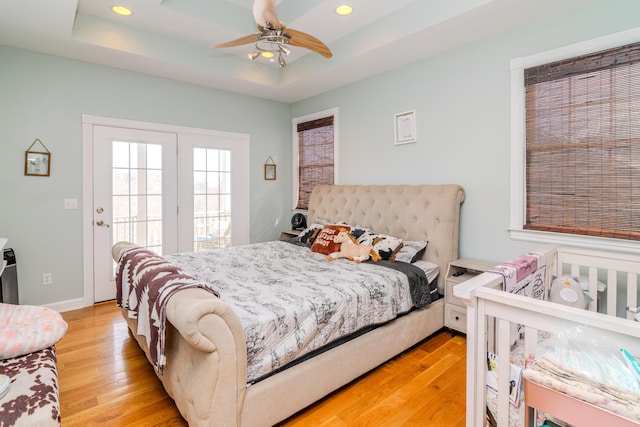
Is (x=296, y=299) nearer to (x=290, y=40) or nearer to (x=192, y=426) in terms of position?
(x=192, y=426)

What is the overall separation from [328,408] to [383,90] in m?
3.20

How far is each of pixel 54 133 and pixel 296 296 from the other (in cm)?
315

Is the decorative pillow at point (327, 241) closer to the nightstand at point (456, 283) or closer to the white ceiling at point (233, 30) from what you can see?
the nightstand at point (456, 283)

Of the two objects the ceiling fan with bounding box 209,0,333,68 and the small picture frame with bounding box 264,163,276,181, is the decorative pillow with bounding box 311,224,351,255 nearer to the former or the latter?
the ceiling fan with bounding box 209,0,333,68

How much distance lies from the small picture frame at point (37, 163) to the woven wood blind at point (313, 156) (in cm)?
300

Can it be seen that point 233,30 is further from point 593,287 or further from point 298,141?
point 593,287

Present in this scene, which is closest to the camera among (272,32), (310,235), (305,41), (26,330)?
(26,330)

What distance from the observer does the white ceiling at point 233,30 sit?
8.17 ft

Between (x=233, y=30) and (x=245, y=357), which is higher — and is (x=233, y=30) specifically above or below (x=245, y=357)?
above

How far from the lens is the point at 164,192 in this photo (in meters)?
3.98

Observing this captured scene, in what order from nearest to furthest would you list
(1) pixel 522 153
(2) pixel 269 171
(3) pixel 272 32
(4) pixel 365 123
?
(3) pixel 272 32, (1) pixel 522 153, (4) pixel 365 123, (2) pixel 269 171

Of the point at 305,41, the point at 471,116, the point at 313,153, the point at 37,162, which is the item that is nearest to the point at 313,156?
the point at 313,153

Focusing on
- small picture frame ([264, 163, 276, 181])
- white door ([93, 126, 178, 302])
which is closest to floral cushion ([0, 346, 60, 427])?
white door ([93, 126, 178, 302])

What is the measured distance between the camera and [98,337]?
2793mm
